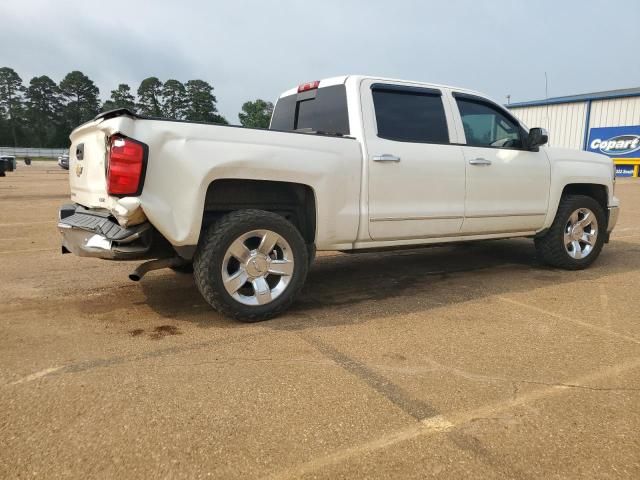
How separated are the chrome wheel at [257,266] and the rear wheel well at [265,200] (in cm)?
31

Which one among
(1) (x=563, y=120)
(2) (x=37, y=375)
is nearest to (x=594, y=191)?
(2) (x=37, y=375)

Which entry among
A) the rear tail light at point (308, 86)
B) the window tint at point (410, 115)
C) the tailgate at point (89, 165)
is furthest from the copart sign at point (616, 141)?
the tailgate at point (89, 165)

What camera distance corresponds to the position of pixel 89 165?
388cm

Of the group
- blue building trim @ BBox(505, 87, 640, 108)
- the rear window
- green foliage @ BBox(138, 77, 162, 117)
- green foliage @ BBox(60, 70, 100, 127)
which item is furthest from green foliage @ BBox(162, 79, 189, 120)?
the rear window

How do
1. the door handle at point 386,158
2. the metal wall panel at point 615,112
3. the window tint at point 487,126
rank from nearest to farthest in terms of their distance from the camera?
1. the door handle at point 386,158
2. the window tint at point 487,126
3. the metal wall panel at point 615,112

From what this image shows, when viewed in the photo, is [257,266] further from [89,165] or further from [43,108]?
[43,108]

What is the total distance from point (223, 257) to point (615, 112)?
34.8m

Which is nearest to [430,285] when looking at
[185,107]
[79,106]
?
[185,107]

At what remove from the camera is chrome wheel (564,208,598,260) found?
571 centimetres

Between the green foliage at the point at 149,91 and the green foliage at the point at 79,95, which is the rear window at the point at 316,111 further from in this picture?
the green foliage at the point at 79,95

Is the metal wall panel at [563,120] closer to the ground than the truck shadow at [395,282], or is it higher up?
higher up

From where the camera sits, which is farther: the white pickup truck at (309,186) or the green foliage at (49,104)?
the green foliage at (49,104)

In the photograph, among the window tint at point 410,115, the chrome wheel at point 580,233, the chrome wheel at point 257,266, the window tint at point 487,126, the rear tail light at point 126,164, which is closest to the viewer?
the rear tail light at point 126,164

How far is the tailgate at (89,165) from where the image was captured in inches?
142
